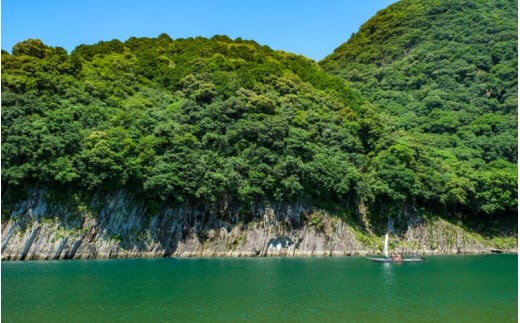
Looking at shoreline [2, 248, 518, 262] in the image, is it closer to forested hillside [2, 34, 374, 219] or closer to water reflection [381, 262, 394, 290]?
forested hillside [2, 34, 374, 219]

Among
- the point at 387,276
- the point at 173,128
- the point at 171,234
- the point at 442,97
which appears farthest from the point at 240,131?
the point at 442,97

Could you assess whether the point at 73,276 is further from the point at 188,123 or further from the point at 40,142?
the point at 188,123

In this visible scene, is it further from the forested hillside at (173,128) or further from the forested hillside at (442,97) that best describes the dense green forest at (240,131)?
the forested hillside at (442,97)

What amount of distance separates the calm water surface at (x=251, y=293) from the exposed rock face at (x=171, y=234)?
4935mm

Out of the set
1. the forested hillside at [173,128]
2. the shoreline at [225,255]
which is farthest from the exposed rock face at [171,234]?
the forested hillside at [173,128]

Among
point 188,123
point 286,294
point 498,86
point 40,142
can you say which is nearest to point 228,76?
point 188,123

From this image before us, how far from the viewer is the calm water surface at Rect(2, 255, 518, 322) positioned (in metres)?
26.2

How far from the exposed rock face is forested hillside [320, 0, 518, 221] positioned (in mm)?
8105

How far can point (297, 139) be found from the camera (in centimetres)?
6975

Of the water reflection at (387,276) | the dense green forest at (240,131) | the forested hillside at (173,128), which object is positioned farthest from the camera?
the dense green forest at (240,131)

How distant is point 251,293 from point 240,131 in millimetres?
37761

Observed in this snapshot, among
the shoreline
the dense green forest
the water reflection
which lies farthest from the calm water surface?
the dense green forest

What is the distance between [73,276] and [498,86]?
334 ft

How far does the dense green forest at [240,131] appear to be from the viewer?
5756 centimetres
